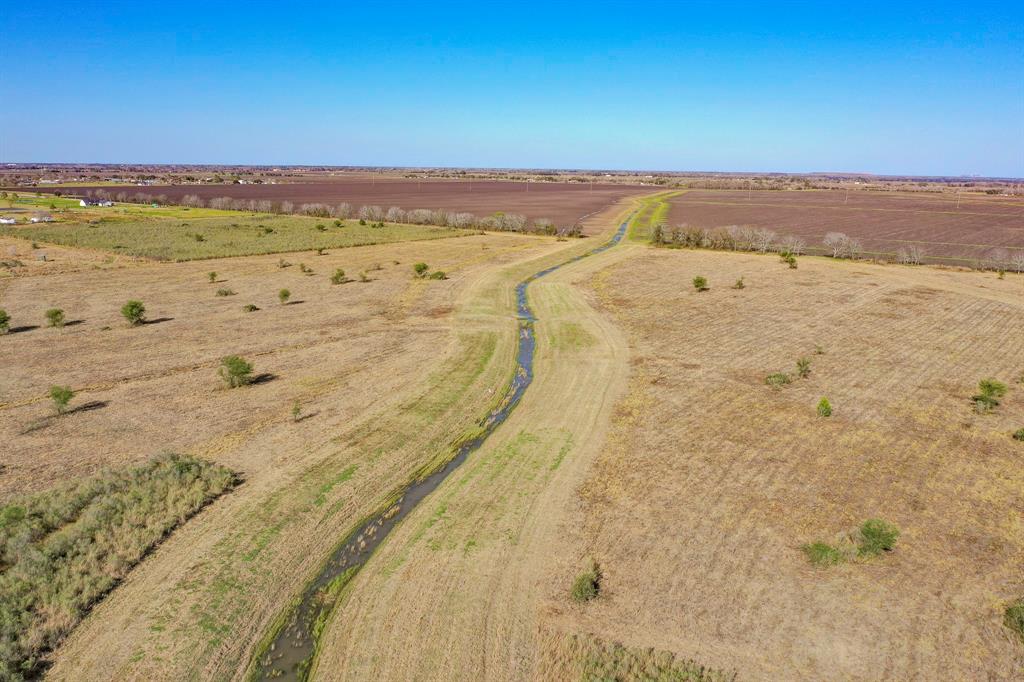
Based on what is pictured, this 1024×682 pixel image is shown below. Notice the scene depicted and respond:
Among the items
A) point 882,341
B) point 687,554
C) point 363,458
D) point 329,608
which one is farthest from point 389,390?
point 882,341

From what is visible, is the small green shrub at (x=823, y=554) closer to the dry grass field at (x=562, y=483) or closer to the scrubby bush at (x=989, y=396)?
the dry grass field at (x=562, y=483)

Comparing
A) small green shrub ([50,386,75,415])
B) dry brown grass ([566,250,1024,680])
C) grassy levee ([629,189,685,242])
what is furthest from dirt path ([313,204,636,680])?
grassy levee ([629,189,685,242])

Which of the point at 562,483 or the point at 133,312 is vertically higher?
the point at 133,312

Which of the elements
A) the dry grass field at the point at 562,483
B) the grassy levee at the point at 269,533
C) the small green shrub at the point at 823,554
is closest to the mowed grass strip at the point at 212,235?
the dry grass field at the point at 562,483

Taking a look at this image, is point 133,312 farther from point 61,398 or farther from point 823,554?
point 823,554

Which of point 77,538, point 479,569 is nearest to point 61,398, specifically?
point 77,538

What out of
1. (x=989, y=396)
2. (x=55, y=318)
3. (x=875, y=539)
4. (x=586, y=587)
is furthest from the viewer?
(x=55, y=318)

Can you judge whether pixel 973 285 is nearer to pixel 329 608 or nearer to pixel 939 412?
pixel 939 412
